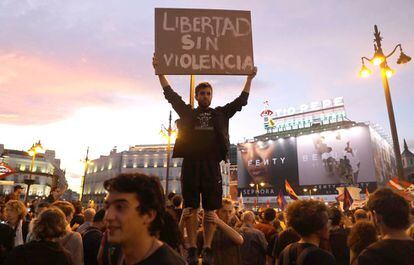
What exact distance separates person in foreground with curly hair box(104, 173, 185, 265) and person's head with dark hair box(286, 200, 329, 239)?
1964 mm

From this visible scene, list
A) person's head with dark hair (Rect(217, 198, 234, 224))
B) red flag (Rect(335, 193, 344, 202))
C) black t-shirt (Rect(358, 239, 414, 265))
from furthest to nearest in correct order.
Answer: red flag (Rect(335, 193, 344, 202)), person's head with dark hair (Rect(217, 198, 234, 224)), black t-shirt (Rect(358, 239, 414, 265))

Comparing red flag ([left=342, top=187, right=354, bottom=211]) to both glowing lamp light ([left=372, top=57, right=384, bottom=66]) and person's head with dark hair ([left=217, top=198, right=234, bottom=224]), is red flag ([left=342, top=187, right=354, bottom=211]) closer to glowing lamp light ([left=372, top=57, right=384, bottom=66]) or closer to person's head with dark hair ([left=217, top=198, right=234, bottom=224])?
glowing lamp light ([left=372, top=57, right=384, bottom=66])

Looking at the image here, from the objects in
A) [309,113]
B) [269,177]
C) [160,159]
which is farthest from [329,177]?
[160,159]

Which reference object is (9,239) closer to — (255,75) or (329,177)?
(255,75)

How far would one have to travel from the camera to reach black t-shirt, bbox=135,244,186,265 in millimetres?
2116

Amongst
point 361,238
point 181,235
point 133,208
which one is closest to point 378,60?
point 361,238

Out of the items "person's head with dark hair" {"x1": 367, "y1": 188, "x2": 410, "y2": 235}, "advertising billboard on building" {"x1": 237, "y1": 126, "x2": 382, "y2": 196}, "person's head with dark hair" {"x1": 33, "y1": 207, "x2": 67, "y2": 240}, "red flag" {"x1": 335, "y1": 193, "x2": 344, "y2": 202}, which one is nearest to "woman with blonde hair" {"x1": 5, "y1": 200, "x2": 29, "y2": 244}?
"person's head with dark hair" {"x1": 33, "y1": 207, "x2": 67, "y2": 240}

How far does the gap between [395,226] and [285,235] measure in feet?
7.92

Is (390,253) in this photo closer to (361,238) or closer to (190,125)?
(361,238)

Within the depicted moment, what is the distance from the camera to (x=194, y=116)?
4336 mm

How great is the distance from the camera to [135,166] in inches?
3487

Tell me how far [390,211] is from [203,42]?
3560mm

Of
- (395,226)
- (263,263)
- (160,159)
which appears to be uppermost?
(160,159)

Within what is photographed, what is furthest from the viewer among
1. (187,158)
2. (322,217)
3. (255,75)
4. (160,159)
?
(160,159)
